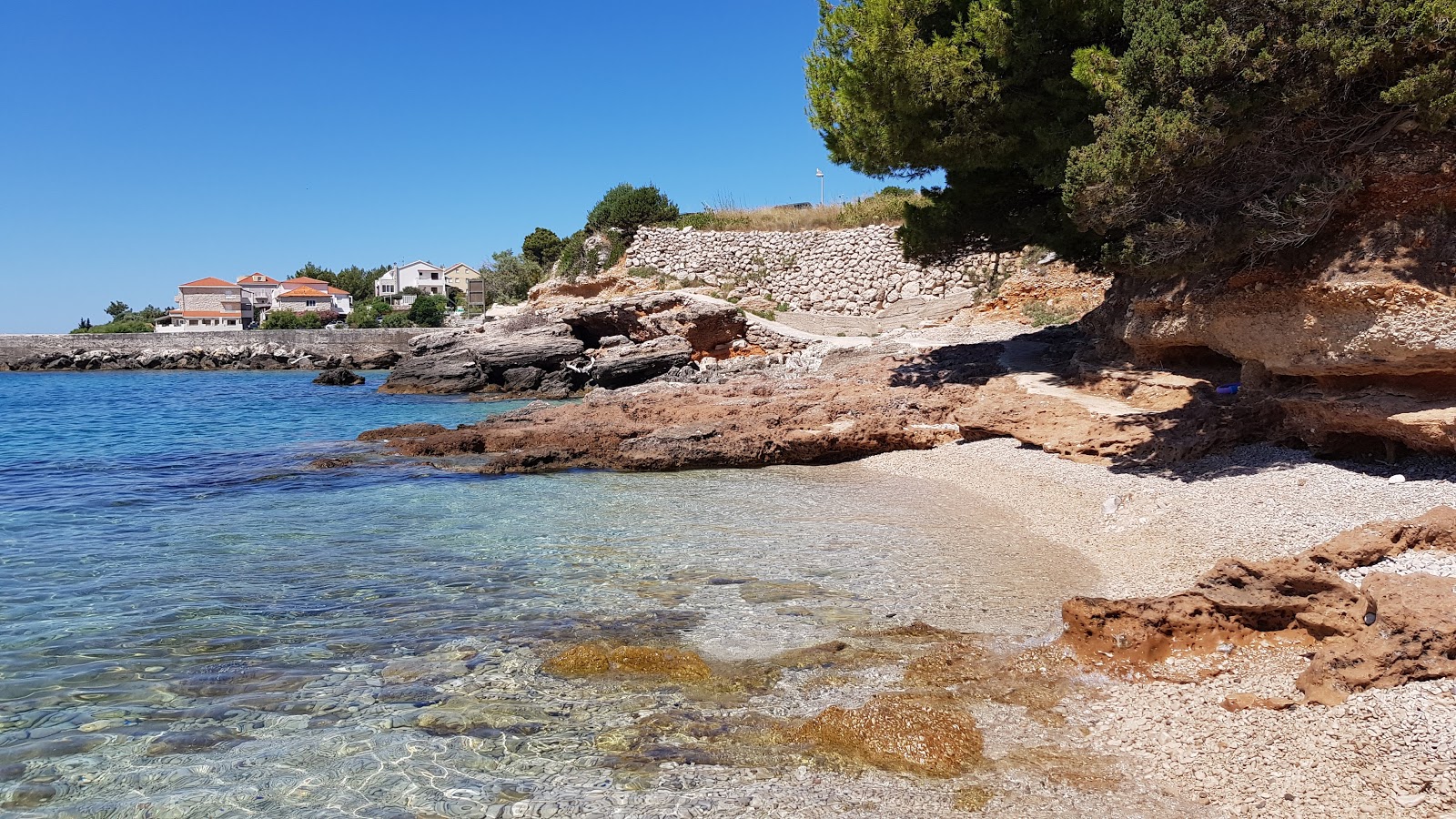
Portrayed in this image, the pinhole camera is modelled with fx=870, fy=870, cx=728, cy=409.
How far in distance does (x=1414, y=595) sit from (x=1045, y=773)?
2.36 metres

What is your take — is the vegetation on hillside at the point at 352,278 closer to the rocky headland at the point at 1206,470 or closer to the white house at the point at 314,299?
the white house at the point at 314,299

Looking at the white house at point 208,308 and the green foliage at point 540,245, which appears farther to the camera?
the white house at point 208,308

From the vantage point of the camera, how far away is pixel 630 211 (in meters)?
38.5

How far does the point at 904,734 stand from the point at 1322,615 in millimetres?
2635

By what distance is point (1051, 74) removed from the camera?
42.4 feet

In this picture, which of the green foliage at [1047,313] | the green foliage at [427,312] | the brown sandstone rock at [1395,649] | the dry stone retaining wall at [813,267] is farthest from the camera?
the green foliage at [427,312]

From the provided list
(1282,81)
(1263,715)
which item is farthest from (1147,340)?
(1263,715)

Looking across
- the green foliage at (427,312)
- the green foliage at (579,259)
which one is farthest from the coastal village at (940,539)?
the green foliage at (427,312)

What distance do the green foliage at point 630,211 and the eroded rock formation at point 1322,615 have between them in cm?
3439

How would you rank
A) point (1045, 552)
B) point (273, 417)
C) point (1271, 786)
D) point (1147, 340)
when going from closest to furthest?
point (1271, 786) → point (1045, 552) → point (1147, 340) → point (273, 417)

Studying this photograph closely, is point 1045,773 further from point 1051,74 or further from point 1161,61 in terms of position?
point 1051,74

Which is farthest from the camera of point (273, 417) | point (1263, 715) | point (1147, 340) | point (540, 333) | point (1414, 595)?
point (540, 333)

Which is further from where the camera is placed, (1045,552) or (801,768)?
(1045,552)

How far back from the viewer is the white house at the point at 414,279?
99000 mm
